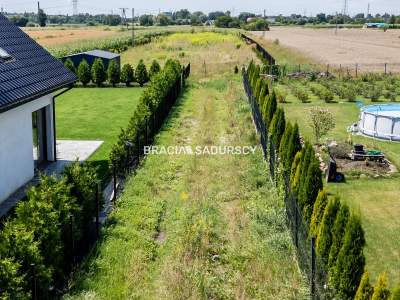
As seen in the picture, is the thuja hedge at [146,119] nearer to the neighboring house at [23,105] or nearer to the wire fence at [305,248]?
the neighboring house at [23,105]

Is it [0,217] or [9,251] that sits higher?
[9,251]

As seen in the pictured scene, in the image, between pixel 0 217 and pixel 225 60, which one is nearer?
pixel 0 217

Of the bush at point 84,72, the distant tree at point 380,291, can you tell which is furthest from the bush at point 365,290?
the bush at point 84,72

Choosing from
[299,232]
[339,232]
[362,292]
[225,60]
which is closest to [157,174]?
[299,232]

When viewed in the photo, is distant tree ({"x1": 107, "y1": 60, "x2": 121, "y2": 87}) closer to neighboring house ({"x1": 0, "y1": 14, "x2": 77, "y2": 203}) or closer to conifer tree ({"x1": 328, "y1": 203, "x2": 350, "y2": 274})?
neighboring house ({"x1": 0, "y1": 14, "x2": 77, "y2": 203})

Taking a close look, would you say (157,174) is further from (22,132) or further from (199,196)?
(22,132)

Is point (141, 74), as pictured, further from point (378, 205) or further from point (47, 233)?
point (47, 233)

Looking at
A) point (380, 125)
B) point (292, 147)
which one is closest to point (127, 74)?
point (380, 125)
